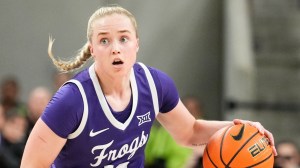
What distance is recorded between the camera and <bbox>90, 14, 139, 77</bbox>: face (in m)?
3.82

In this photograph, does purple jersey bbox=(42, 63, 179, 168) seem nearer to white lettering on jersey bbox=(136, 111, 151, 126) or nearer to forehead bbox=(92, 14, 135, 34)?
white lettering on jersey bbox=(136, 111, 151, 126)

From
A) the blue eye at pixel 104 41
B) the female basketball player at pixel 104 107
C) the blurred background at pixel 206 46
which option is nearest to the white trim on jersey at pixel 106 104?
the female basketball player at pixel 104 107

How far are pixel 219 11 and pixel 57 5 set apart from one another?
221 centimetres

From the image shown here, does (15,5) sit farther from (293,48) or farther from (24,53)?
(293,48)

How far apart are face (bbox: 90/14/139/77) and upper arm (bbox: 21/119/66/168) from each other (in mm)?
459

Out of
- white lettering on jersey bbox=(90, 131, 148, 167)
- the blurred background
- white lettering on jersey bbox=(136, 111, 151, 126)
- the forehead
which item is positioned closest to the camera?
the forehead

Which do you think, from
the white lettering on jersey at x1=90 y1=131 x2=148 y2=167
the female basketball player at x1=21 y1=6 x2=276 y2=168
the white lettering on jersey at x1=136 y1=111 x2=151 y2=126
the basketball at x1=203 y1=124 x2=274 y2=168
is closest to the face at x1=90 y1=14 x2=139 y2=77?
the female basketball player at x1=21 y1=6 x2=276 y2=168

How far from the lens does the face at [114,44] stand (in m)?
3.82

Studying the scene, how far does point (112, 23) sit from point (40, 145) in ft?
2.43

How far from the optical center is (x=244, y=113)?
948 cm

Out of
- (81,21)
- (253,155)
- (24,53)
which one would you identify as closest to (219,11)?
(81,21)

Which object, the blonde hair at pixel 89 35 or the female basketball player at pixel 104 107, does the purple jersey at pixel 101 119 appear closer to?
the female basketball player at pixel 104 107

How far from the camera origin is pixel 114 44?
12.5ft

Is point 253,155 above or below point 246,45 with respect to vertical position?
above
